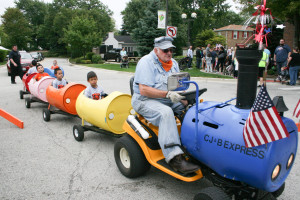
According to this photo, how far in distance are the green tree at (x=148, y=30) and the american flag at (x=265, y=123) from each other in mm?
24617

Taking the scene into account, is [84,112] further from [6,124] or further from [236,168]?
[236,168]

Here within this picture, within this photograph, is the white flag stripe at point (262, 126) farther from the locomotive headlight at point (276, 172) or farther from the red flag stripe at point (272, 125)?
the locomotive headlight at point (276, 172)

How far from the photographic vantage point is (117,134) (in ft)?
15.6

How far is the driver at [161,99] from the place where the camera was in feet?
9.93

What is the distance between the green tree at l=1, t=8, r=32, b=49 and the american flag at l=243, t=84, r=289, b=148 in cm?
6512

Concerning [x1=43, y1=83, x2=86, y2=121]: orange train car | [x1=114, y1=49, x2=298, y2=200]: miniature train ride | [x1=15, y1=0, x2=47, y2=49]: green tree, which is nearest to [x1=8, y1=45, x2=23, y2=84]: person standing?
[x1=43, y1=83, x2=86, y2=121]: orange train car

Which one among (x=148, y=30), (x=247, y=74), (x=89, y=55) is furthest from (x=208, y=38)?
(x=247, y=74)

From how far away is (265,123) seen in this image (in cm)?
217

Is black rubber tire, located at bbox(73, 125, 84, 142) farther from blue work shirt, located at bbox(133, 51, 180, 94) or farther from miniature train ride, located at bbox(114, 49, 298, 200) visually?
miniature train ride, located at bbox(114, 49, 298, 200)

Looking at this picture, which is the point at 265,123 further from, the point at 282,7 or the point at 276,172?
the point at 282,7

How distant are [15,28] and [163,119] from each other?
215ft

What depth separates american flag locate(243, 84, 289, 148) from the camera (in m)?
2.13

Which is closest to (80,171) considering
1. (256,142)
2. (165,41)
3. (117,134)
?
(117,134)

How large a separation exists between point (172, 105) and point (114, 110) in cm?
143
